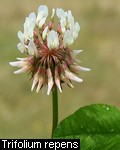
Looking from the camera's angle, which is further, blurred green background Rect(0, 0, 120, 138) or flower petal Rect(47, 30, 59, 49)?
blurred green background Rect(0, 0, 120, 138)

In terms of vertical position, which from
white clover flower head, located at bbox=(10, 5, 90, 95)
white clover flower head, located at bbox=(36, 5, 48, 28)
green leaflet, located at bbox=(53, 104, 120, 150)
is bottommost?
green leaflet, located at bbox=(53, 104, 120, 150)

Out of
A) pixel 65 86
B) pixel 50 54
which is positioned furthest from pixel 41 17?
pixel 65 86

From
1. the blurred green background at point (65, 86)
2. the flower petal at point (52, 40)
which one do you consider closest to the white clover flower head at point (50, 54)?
the flower petal at point (52, 40)

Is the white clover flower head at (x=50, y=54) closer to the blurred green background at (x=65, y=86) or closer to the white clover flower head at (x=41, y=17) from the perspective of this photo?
the white clover flower head at (x=41, y=17)

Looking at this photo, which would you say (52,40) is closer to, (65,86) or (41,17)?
(41,17)

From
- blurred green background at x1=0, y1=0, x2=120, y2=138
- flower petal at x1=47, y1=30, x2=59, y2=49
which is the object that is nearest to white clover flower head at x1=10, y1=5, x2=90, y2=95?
flower petal at x1=47, y1=30, x2=59, y2=49

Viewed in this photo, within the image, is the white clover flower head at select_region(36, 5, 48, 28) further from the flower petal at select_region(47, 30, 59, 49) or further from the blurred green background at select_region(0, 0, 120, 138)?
the blurred green background at select_region(0, 0, 120, 138)
